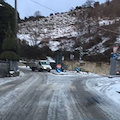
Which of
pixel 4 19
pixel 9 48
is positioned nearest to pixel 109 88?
pixel 9 48

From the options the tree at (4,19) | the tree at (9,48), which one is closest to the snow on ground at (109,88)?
the tree at (9,48)

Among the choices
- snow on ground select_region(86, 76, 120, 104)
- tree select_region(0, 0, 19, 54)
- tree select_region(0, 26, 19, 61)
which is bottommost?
snow on ground select_region(86, 76, 120, 104)

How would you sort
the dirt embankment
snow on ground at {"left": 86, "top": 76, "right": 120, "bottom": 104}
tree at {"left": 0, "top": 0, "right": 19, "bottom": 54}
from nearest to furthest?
snow on ground at {"left": 86, "top": 76, "right": 120, "bottom": 104} → tree at {"left": 0, "top": 0, "right": 19, "bottom": 54} → the dirt embankment

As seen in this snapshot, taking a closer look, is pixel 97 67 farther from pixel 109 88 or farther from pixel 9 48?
pixel 109 88

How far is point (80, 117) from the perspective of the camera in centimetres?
622

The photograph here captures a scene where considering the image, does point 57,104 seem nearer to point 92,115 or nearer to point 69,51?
point 92,115

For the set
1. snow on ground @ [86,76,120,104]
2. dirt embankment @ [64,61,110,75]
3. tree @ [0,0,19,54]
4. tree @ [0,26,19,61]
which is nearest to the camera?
snow on ground @ [86,76,120,104]

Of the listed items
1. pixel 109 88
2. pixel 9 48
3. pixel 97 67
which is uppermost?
pixel 9 48

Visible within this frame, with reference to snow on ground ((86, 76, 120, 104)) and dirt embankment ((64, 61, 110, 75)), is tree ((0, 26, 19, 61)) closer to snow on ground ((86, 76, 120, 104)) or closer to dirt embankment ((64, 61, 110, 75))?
snow on ground ((86, 76, 120, 104))

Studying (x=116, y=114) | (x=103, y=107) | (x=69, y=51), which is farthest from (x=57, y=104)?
(x=69, y=51)

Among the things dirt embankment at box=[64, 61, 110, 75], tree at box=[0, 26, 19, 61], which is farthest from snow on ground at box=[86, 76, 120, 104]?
dirt embankment at box=[64, 61, 110, 75]

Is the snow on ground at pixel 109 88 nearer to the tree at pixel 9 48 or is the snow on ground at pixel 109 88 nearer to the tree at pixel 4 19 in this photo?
the tree at pixel 9 48

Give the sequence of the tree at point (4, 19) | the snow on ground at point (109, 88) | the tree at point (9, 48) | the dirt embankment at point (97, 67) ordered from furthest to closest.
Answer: the dirt embankment at point (97, 67), the tree at point (4, 19), the tree at point (9, 48), the snow on ground at point (109, 88)

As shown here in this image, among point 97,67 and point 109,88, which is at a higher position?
point 97,67
